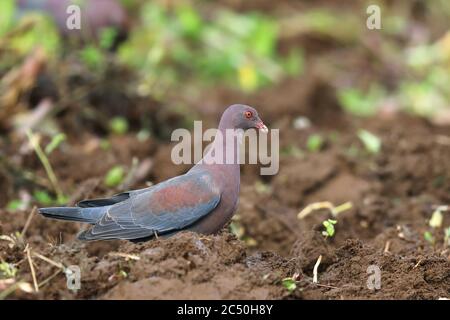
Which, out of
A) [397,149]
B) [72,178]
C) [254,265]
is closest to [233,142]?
[254,265]

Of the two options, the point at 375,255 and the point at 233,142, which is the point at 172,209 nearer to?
the point at 233,142

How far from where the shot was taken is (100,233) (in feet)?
15.7

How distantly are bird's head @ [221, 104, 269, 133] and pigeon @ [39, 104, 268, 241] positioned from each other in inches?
5.5

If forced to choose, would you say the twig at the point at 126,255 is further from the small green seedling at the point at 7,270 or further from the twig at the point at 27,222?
the twig at the point at 27,222

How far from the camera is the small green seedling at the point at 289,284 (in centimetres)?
394

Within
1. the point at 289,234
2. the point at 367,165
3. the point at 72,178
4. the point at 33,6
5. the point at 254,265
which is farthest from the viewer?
the point at 33,6

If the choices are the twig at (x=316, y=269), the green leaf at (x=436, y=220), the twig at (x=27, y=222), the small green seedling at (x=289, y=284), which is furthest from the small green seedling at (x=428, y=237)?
the twig at (x=27, y=222)

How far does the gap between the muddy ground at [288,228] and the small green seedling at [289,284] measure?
22mm

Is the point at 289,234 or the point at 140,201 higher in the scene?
the point at 140,201

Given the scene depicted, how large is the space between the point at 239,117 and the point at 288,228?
141cm

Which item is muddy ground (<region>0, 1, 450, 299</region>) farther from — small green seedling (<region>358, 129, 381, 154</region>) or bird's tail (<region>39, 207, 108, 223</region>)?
bird's tail (<region>39, 207, 108, 223</region>)

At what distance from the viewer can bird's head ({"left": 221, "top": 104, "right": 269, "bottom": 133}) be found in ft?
16.7

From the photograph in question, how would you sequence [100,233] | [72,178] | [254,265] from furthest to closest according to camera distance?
1. [72,178]
2. [100,233]
3. [254,265]

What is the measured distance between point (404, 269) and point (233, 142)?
122 cm
